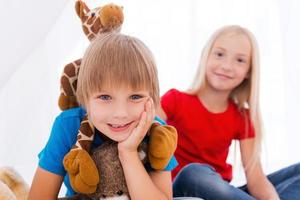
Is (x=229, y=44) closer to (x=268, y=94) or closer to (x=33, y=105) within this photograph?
(x=268, y=94)

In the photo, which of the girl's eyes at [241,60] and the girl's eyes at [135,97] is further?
the girl's eyes at [241,60]

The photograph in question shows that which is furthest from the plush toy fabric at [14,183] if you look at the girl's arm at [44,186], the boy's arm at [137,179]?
the boy's arm at [137,179]

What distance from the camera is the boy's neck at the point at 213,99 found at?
171 cm

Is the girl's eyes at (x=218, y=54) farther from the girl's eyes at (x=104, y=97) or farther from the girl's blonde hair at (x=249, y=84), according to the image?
the girl's eyes at (x=104, y=97)

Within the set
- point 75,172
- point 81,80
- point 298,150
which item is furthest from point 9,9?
point 298,150

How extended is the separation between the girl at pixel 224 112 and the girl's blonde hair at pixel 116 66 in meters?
0.62

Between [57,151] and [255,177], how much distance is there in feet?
2.63

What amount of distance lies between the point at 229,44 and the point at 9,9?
0.71 meters

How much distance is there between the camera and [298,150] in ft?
6.74

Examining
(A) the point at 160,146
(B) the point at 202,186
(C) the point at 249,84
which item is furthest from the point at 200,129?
(A) the point at 160,146

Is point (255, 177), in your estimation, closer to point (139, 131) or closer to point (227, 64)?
point (227, 64)

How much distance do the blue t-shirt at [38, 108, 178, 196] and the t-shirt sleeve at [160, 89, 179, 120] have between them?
52 cm

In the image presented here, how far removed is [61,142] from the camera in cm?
115

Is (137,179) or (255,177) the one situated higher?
(137,179)
